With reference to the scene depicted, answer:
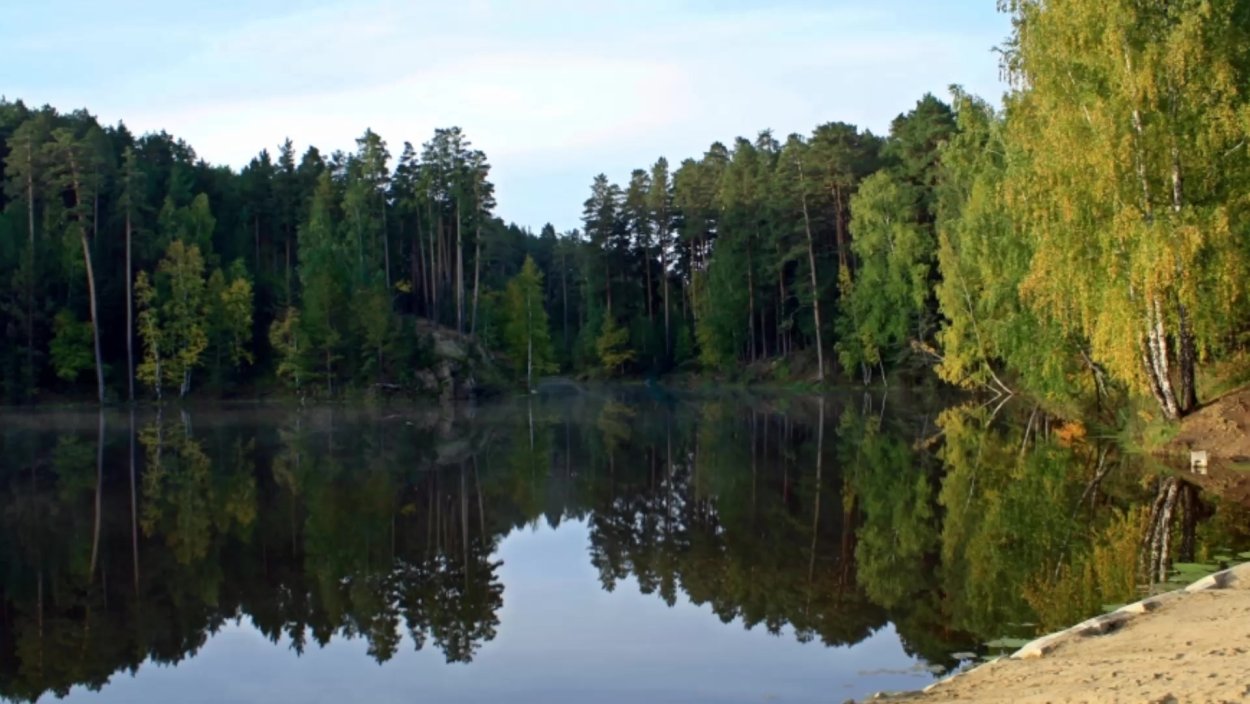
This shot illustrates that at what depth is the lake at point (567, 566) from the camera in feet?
35.3

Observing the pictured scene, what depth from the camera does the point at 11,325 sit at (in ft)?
188

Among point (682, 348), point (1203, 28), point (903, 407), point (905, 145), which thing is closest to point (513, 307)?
point (682, 348)

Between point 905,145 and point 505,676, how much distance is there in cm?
5747

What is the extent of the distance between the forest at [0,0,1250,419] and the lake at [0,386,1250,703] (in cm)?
429

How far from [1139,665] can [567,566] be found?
9.61 m

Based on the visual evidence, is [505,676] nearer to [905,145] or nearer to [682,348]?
[905,145]

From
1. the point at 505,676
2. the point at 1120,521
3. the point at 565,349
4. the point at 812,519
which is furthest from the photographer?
the point at 565,349

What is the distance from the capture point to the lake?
10.8 meters

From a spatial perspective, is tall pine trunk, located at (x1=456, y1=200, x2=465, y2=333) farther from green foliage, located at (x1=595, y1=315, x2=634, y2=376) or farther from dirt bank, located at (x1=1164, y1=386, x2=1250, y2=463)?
dirt bank, located at (x1=1164, y1=386, x2=1250, y2=463)

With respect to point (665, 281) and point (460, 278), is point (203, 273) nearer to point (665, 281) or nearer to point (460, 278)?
point (460, 278)

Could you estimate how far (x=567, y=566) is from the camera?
1622 centimetres

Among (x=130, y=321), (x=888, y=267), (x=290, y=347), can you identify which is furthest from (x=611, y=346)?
(x=130, y=321)

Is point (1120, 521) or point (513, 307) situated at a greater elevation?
point (513, 307)

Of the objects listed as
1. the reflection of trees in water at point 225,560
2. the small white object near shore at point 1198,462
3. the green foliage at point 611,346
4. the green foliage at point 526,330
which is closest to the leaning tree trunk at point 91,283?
the green foliage at point 526,330
